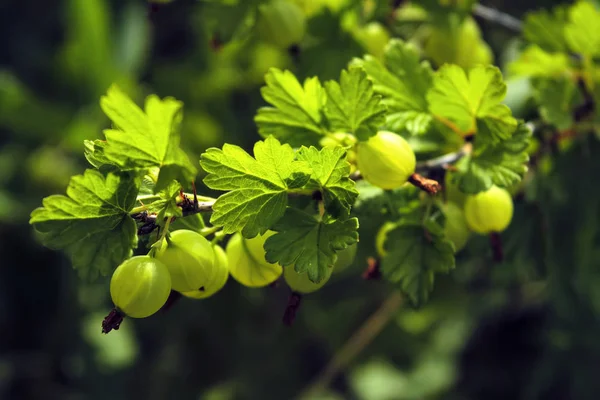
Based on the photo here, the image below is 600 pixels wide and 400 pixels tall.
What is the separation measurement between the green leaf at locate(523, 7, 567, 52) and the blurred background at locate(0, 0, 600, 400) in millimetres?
659

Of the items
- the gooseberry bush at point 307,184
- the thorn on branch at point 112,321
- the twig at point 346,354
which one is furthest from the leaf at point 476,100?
the twig at point 346,354

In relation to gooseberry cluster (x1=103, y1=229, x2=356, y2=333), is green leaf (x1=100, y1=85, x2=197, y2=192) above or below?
above

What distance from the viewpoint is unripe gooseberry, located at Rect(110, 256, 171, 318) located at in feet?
2.02

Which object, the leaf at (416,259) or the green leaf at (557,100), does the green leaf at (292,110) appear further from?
the green leaf at (557,100)

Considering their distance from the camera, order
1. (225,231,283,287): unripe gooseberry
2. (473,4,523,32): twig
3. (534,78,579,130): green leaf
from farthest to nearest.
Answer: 1. (473,4,523,32): twig
2. (534,78,579,130): green leaf
3. (225,231,283,287): unripe gooseberry

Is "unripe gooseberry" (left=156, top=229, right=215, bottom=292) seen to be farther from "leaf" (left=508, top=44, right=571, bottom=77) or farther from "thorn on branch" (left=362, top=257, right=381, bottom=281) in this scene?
"leaf" (left=508, top=44, right=571, bottom=77)

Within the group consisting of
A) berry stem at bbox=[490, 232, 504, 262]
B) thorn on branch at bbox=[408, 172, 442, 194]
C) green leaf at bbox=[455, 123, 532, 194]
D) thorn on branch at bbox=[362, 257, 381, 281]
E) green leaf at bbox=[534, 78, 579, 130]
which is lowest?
berry stem at bbox=[490, 232, 504, 262]

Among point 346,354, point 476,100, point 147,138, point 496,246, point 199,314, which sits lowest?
point 346,354

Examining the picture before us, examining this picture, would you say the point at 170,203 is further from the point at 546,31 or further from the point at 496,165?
the point at 546,31

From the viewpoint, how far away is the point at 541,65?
3.32ft

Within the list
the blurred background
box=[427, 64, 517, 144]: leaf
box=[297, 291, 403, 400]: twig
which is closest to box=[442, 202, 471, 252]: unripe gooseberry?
box=[427, 64, 517, 144]: leaf

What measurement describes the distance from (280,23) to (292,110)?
287 millimetres

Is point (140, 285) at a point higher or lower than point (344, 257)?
higher

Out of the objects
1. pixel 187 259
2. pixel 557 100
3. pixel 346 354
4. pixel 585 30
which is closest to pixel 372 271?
pixel 187 259
